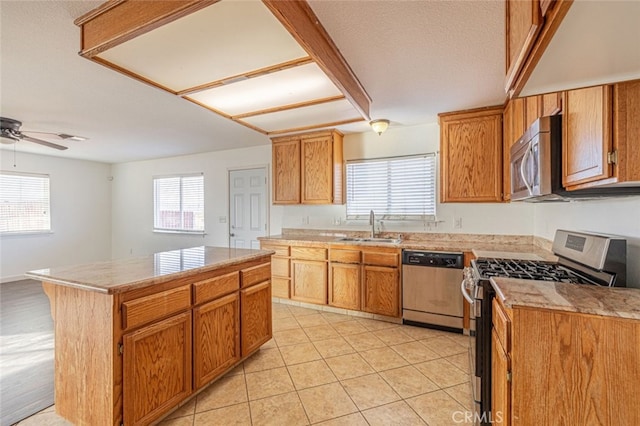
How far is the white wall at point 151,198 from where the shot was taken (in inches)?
197

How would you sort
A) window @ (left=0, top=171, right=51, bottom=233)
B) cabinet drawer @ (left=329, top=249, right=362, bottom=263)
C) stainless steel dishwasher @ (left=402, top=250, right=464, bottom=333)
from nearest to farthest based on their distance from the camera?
stainless steel dishwasher @ (left=402, top=250, right=464, bottom=333) → cabinet drawer @ (left=329, top=249, right=362, bottom=263) → window @ (left=0, top=171, right=51, bottom=233)

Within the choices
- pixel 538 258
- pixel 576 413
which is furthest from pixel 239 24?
pixel 538 258

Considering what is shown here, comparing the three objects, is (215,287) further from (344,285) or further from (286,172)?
(286,172)

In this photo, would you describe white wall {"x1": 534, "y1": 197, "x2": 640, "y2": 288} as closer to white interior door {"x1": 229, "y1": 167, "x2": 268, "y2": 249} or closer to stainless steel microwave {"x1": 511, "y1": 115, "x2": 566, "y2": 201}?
stainless steel microwave {"x1": 511, "y1": 115, "x2": 566, "y2": 201}

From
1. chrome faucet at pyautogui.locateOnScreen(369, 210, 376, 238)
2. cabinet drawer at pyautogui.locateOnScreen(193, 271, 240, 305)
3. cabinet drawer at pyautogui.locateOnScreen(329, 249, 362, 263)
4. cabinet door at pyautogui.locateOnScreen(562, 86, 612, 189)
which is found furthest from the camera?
chrome faucet at pyautogui.locateOnScreen(369, 210, 376, 238)

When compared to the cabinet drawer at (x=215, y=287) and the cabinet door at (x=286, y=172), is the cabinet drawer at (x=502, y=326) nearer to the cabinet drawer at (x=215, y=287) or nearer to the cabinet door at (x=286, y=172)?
the cabinet drawer at (x=215, y=287)

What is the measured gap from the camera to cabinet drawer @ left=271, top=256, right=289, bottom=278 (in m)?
3.83

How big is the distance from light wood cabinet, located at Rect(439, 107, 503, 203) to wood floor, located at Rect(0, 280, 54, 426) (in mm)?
3925

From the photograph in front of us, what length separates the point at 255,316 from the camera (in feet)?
7.95

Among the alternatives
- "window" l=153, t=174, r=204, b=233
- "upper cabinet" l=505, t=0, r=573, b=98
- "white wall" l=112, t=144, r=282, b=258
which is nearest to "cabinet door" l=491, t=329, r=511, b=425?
"upper cabinet" l=505, t=0, r=573, b=98

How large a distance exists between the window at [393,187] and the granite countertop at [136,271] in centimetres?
204

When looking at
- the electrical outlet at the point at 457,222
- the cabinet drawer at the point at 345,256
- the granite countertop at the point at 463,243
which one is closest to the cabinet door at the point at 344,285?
the cabinet drawer at the point at 345,256

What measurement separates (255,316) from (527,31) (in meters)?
2.44

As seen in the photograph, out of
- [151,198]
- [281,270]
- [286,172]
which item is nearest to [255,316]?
[281,270]
